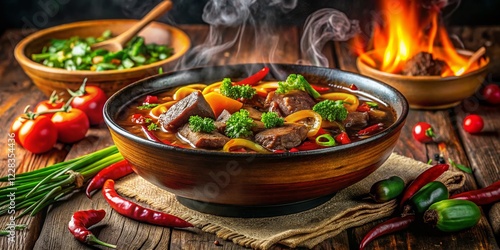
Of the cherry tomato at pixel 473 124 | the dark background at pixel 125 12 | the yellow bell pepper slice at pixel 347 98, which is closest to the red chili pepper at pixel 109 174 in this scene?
the yellow bell pepper slice at pixel 347 98

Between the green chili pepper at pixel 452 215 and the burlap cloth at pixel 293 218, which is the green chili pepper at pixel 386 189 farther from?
the green chili pepper at pixel 452 215

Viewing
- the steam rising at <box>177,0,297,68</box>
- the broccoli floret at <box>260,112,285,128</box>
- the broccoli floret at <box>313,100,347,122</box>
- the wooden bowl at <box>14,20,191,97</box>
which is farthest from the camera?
the steam rising at <box>177,0,297,68</box>

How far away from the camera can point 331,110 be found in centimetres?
427

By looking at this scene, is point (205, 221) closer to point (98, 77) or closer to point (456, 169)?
point (456, 169)

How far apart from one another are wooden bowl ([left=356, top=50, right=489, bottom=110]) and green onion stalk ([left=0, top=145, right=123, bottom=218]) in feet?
8.50

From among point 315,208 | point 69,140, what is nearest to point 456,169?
point 315,208

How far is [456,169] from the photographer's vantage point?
197 inches

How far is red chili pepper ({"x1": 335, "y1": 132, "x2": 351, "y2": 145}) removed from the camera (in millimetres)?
4051

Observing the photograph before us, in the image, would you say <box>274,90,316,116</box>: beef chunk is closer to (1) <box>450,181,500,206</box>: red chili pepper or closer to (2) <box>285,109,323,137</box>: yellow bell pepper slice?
(2) <box>285,109,323,137</box>: yellow bell pepper slice

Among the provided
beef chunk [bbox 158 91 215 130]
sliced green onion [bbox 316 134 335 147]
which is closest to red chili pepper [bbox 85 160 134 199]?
beef chunk [bbox 158 91 215 130]

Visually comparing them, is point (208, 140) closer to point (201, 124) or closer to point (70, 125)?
point (201, 124)

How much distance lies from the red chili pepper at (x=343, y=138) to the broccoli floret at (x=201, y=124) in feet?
2.39

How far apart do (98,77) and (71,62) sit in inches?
22.8

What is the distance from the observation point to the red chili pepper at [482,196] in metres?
4.35
